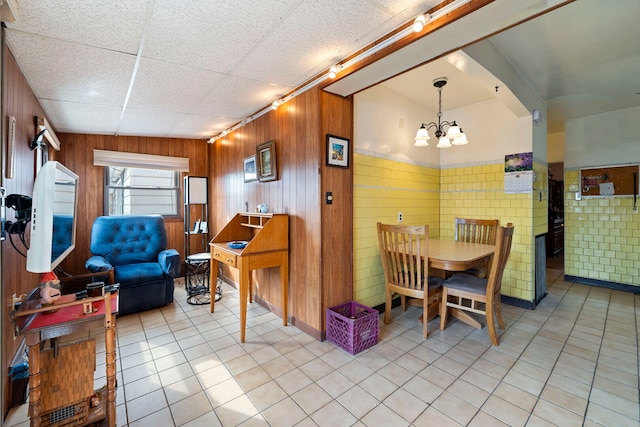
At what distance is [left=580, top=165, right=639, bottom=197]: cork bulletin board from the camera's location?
13.7 ft

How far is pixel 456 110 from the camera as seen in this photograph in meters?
4.19

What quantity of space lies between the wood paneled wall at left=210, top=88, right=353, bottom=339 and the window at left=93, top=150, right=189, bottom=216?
2.26 m

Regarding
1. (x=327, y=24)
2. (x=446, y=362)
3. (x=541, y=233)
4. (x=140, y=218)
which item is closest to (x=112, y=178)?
(x=140, y=218)

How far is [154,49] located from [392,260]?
2713 mm

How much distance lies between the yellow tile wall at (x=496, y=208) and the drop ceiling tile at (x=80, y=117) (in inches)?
178

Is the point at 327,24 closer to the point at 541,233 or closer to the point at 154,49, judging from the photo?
the point at 154,49

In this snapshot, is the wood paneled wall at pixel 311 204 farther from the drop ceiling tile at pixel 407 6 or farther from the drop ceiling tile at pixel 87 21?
the drop ceiling tile at pixel 87 21

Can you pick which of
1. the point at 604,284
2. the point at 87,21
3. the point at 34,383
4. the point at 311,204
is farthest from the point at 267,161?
the point at 604,284

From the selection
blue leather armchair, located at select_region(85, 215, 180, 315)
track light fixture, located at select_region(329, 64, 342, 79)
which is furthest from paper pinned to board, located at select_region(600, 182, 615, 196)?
blue leather armchair, located at select_region(85, 215, 180, 315)

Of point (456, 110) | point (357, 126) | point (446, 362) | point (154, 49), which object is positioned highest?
point (456, 110)

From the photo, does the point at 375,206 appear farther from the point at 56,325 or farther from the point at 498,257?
the point at 56,325

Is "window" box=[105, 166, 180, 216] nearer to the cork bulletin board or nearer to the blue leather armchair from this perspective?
the blue leather armchair

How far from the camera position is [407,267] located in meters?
2.94

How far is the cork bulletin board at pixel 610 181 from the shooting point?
4168 mm
